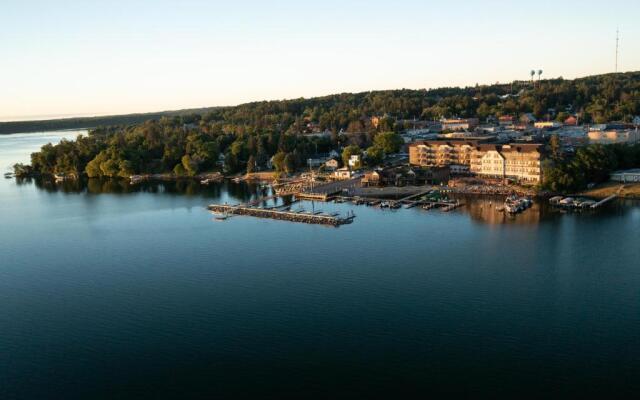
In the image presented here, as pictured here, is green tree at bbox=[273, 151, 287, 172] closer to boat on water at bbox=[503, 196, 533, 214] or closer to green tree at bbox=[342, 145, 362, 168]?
green tree at bbox=[342, 145, 362, 168]

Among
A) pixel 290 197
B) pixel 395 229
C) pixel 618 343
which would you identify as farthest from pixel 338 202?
pixel 618 343

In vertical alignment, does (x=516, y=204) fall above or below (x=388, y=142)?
below

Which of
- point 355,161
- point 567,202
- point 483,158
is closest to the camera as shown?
point 567,202

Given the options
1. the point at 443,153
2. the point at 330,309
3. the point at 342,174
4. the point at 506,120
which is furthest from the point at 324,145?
the point at 330,309

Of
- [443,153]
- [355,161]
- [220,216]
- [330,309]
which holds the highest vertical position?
[443,153]

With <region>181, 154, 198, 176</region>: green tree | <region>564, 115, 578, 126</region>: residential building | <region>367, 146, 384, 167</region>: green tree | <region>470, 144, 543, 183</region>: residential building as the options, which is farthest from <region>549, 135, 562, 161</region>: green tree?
<region>181, 154, 198, 176</region>: green tree

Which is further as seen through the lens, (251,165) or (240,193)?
(251,165)

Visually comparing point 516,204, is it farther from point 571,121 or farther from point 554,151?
point 571,121

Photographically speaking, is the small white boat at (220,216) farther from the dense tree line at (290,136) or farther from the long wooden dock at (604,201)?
the long wooden dock at (604,201)
